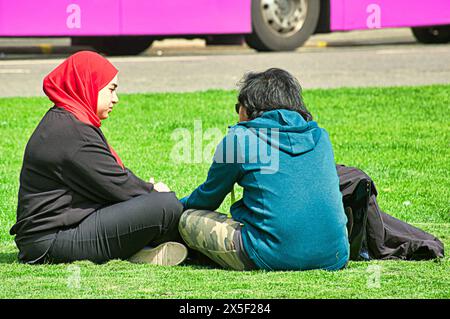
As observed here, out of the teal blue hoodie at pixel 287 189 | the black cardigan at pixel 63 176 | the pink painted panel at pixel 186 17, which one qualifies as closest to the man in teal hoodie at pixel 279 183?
the teal blue hoodie at pixel 287 189

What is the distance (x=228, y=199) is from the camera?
7250mm

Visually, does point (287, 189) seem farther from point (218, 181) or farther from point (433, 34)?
point (433, 34)

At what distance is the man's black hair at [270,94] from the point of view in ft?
16.8

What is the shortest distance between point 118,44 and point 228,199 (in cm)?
853

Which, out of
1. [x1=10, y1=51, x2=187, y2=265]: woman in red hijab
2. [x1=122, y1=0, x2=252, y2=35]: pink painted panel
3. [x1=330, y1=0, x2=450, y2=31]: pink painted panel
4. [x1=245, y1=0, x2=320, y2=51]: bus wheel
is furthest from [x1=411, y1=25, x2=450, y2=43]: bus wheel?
[x1=10, y1=51, x2=187, y2=265]: woman in red hijab

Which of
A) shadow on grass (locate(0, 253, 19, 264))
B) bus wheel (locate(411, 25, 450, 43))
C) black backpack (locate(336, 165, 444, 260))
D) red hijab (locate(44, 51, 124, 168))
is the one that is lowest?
bus wheel (locate(411, 25, 450, 43))

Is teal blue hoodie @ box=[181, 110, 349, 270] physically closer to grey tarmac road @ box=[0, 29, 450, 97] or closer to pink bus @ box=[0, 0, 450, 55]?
grey tarmac road @ box=[0, 29, 450, 97]

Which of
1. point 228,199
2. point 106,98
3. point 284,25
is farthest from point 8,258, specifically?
point 284,25

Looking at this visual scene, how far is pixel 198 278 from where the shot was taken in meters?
5.10

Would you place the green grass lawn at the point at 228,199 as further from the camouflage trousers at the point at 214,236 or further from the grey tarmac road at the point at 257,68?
the grey tarmac road at the point at 257,68

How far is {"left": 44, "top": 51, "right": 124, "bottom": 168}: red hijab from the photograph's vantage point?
5.32 m

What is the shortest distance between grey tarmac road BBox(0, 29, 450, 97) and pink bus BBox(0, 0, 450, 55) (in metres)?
0.35
